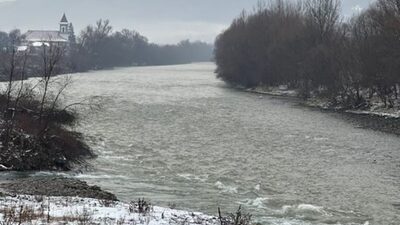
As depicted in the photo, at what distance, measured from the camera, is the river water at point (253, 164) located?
59.9 ft

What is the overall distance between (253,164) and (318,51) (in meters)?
41.8

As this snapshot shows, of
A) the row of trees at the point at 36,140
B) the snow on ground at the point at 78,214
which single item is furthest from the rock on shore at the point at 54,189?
the row of trees at the point at 36,140

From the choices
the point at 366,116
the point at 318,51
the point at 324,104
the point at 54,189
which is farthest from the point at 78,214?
the point at 318,51

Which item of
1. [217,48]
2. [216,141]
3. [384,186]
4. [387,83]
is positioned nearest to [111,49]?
[217,48]

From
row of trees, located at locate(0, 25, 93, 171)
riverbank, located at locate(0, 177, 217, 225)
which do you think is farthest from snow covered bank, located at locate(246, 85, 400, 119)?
riverbank, located at locate(0, 177, 217, 225)

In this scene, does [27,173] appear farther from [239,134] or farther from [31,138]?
[239,134]

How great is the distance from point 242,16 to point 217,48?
861 cm

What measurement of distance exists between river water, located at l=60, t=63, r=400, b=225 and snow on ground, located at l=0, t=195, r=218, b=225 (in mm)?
3852

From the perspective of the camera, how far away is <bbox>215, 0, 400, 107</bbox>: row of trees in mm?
52000

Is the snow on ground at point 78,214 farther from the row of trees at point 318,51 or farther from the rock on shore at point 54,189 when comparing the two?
the row of trees at point 318,51

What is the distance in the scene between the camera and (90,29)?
624ft

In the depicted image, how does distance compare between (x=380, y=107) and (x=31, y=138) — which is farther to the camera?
(x=380, y=107)

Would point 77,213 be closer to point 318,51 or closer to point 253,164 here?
point 253,164

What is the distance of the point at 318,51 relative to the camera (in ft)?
211
